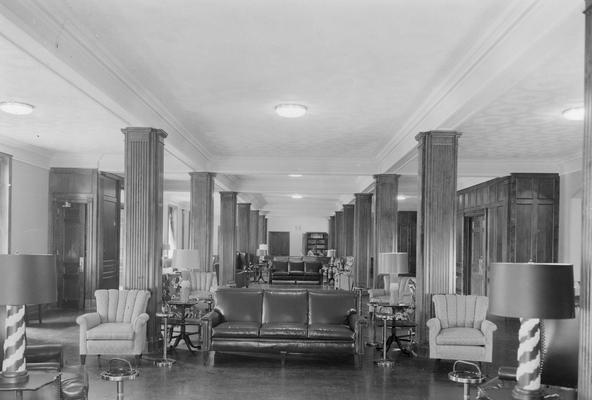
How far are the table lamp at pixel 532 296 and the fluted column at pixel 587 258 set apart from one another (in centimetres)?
9

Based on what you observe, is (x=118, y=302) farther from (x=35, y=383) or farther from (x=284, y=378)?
(x=35, y=383)

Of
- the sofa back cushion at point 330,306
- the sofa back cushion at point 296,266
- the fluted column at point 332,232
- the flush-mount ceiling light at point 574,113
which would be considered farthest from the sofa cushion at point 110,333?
the fluted column at point 332,232

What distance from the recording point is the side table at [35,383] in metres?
3.57

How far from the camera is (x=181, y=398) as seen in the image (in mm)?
5457

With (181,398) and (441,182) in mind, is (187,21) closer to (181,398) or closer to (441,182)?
(181,398)

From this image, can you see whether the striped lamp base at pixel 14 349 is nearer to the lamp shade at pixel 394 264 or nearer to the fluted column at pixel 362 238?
the lamp shade at pixel 394 264

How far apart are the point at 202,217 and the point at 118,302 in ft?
16.5

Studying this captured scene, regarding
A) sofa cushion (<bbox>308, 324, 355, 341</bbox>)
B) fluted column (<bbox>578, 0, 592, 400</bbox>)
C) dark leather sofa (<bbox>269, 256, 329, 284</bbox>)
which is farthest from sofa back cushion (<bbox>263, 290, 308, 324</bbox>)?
dark leather sofa (<bbox>269, 256, 329, 284</bbox>)

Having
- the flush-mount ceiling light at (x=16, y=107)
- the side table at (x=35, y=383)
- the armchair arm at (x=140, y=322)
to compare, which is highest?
the flush-mount ceiling light at (x=16, y=107)

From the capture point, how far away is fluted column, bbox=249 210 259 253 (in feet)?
75.5

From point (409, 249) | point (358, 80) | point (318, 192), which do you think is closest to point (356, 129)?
point (358, 80)

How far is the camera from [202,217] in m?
12.1

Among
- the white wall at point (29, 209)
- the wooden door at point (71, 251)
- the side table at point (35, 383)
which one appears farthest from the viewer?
the wooden door at point (71, 251)

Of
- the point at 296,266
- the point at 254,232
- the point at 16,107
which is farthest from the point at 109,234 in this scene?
the point at 254,232
